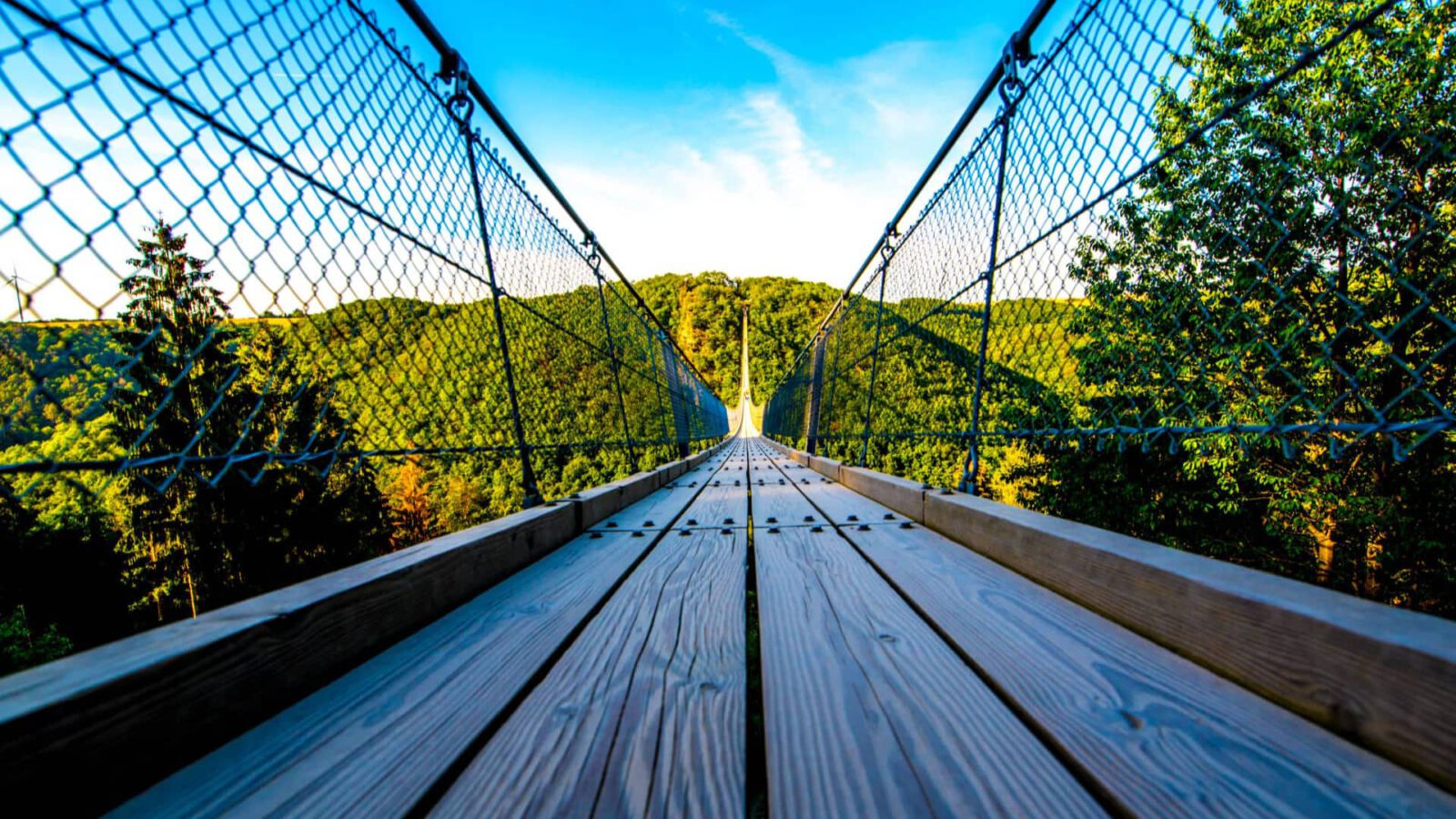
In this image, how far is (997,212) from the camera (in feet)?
5.47

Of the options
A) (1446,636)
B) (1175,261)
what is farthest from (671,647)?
(1175,261)

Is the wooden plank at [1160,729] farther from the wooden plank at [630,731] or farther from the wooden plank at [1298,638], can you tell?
the wooden plank at [630,731]

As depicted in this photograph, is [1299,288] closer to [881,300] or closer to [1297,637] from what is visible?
[881,300]

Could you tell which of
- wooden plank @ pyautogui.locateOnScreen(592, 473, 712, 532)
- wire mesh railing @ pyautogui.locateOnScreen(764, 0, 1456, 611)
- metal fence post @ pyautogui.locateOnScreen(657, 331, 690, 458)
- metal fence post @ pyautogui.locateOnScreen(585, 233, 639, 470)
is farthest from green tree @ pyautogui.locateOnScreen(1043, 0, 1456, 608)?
metal fence post @ pyautogui.locateOnScreen(657, 331, 690, 458)

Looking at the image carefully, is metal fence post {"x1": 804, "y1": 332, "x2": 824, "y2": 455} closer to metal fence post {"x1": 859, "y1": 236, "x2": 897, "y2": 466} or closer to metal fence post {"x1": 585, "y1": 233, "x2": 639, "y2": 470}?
metal fence post {"x1": 859, "y1": 236, "x2": 897, "y2": 466}

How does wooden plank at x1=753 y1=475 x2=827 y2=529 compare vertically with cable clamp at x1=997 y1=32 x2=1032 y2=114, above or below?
below

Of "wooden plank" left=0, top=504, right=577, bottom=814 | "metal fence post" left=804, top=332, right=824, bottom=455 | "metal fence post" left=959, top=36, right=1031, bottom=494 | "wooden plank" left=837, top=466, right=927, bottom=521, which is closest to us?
"wooden plank" left=0, top=504, right=577, bottom=814

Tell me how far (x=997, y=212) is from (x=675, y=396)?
395 cm

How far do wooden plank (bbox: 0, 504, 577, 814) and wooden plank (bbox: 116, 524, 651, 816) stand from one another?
23mm

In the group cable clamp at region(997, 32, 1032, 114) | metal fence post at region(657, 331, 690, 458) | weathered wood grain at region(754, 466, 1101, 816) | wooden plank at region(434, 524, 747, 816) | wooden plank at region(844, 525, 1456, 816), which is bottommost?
wooden plank at region(434, 524, 747, 816)

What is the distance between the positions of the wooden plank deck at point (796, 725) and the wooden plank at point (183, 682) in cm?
3

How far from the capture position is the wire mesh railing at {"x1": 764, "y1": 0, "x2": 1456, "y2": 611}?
1.20 metres

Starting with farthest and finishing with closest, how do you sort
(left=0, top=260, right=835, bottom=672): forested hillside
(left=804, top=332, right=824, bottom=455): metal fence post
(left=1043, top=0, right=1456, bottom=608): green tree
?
(left=804, top=332, right=824, bottom=455): metal fence post, (left=1043, top=0, right=1456, bottom=608): green tree, (left=0, top=260, right=835, bottom=672): forested hillside

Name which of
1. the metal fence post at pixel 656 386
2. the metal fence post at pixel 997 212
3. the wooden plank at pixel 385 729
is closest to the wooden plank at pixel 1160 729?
the wooden plank at pixel 385 729
